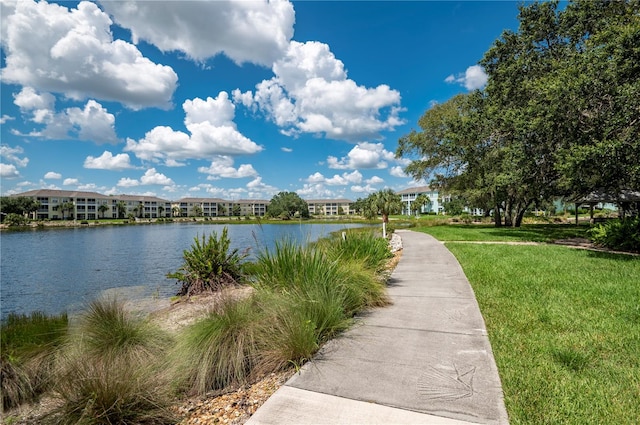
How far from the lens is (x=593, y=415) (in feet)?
8.59

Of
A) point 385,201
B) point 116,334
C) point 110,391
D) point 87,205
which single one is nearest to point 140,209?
point 87,205

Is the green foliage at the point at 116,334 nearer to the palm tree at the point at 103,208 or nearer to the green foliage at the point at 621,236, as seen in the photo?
the green foliage at the point at 621,236

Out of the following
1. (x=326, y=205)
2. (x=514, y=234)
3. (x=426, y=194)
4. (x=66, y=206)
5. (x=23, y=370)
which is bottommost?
(x=23, y=370)

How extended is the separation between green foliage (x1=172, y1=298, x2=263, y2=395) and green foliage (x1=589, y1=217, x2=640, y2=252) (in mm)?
13758

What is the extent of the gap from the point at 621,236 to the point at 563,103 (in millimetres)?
5224

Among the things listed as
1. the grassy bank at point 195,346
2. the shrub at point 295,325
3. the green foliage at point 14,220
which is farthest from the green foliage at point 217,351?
the green foliage at point 14,220

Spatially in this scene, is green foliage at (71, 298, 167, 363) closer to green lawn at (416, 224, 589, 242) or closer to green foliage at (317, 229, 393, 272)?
green foliage at (317, 229, 393, 272)

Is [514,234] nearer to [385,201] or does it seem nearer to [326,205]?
[385,201]

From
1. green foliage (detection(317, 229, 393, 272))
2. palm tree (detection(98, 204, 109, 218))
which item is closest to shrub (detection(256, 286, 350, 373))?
green foliage (detection(317, 229, 393, 272))

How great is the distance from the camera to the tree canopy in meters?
11.1

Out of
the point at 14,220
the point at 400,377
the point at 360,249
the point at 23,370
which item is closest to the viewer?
the point at 400,377

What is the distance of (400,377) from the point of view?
3180 mm

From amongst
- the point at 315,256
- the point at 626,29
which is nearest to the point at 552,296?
the point at 315,256

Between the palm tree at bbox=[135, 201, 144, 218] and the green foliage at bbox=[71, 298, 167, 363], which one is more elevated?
the palm tree at bbox=[135, 201, 144, 218]
